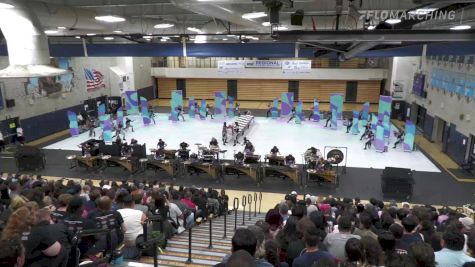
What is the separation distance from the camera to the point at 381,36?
239 inches

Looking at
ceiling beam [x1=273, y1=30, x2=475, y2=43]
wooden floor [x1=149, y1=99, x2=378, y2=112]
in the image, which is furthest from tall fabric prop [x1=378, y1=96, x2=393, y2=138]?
ceiling beam [x1=273, y1=30, x2=475, y2=43]

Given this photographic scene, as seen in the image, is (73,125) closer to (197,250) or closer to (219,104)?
(219,104)

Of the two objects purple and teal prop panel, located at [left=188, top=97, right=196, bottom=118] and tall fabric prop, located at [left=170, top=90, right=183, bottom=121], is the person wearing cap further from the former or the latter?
purple and teal prop panel, located at [left=188, top=97, right=196, bottom=118]

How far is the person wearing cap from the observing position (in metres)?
4.94

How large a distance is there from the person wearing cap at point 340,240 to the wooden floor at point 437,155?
1357 centimetres

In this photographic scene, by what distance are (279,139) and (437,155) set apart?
8598 mm

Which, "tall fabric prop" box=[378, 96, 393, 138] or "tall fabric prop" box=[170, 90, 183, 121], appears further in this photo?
"tall fabric prop" box=[170, 90, 183, 121]

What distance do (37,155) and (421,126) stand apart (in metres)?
23.2

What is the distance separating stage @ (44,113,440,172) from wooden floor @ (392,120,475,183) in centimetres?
53

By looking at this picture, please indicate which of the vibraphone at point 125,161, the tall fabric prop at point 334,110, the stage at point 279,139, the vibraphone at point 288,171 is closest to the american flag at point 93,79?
the stage at point 279,139

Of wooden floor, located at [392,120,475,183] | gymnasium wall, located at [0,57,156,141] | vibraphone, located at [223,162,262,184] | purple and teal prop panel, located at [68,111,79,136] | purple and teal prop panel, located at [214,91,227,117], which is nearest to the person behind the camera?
vibraphone, located at [223,162,262,184]

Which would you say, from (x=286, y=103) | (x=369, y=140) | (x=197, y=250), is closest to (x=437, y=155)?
(x=369, y=140)

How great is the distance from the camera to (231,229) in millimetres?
9539

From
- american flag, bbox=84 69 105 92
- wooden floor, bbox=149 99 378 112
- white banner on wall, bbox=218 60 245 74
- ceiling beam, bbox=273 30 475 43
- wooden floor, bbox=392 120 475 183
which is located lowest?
wooden floor, bbox=392 120 475 183
